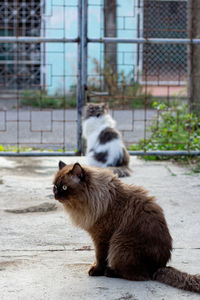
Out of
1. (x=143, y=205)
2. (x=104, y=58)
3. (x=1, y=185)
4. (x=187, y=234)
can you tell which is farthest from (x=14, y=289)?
(x=104, y=58)

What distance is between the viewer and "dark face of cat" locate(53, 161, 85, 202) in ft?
9.38

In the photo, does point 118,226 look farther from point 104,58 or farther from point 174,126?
point 104,58

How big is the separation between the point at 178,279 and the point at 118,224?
19.1 inches

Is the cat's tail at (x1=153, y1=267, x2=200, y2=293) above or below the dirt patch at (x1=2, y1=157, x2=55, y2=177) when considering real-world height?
below

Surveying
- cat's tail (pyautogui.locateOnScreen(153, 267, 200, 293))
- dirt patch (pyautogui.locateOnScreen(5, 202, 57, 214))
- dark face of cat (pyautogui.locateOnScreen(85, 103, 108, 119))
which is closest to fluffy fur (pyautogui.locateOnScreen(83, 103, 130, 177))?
dark face of cat (pyautogui.locateOnScreen(85, 103, 108, 119))

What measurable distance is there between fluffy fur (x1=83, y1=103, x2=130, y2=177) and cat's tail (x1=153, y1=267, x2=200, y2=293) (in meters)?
2.90

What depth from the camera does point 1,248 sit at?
3.35 meters

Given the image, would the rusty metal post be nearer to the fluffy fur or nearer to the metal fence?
the metal fence

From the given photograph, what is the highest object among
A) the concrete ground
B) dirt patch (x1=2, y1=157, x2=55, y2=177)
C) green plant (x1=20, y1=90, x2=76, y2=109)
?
green plant (x1=20, y1=90, x2=76, y2=109)

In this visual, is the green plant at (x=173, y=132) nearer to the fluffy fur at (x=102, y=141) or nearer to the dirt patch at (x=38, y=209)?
the fluffy fur at (x=102, y=141)

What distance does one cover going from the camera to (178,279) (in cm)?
270

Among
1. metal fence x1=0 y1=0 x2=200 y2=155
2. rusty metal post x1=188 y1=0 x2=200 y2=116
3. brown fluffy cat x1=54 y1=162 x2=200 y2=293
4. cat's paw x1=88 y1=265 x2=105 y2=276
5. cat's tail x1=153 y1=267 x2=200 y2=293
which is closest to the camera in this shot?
cat's tail x1=153 y1=267 x2=200 y2=293

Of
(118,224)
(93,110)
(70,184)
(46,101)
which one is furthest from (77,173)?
(46,101)

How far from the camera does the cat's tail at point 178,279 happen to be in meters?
2.63
